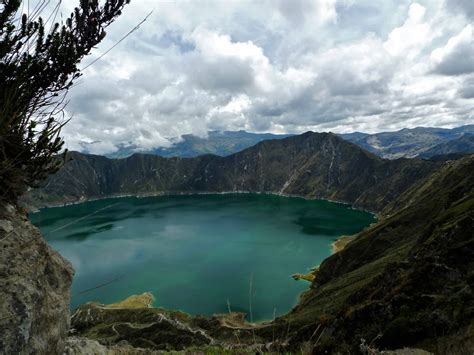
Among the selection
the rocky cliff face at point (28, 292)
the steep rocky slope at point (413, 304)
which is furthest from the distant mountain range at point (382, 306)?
the rocky cliff face at point (28, 292)

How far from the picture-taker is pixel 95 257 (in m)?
136

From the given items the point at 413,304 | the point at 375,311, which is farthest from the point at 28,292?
the point at 375,311

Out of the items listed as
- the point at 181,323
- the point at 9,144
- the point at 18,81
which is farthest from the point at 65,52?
the point at 181,323

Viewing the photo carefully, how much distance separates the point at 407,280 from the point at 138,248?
127 meters

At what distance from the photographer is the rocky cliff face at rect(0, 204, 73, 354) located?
18.9 feet

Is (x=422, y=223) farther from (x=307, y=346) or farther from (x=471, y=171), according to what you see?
(x=307, y=346)

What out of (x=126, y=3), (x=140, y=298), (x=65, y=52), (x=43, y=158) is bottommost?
(x=140, y=298)

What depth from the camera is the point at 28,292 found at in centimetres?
626

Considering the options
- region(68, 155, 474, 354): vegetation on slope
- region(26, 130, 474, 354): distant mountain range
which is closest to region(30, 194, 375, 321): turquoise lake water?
region(68, 155, 474, 354): vegetation on slope

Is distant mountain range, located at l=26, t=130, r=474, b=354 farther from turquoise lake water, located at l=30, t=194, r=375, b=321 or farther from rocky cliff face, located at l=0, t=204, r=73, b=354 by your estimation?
turquoise lake water, located at l=30, t=194, r=375, b=321

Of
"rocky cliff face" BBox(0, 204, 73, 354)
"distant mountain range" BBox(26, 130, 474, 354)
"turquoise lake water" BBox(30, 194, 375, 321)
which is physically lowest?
"turquoise lake water" BBox(30, 194, 375, 321)

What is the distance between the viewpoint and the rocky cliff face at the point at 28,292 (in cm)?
575

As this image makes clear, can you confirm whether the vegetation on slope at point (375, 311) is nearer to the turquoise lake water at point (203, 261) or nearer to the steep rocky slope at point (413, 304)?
the steep rocky slope at point (413, 304)

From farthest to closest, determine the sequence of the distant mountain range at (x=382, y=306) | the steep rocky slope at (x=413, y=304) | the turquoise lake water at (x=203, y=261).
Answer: the turquoise lake water at (x=203, y=261) → the steep rocky slope at (x=413, y=304) → the distant mountain range at (x=382, y=306)
